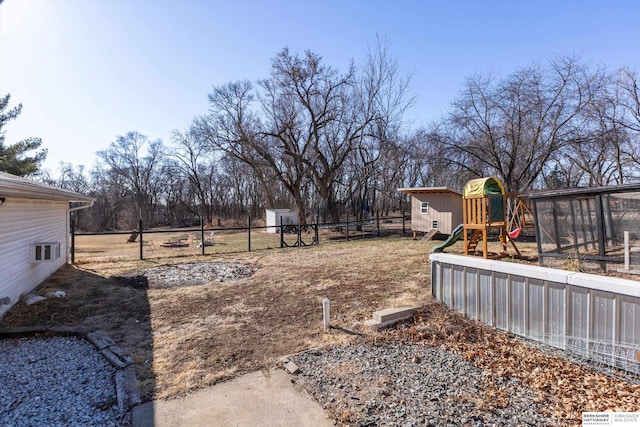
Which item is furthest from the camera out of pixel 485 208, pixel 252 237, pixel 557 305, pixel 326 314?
pixel 252 237

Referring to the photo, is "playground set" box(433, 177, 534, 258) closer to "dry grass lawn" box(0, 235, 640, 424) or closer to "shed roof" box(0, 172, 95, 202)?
"dry grass lawn" box(0, 235, 640, 424)

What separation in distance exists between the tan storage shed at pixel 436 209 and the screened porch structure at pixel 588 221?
282 inches

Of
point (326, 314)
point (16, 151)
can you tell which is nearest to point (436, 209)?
point (326, 314)

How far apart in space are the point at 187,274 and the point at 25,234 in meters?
3.26

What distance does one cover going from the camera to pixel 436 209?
15062mm

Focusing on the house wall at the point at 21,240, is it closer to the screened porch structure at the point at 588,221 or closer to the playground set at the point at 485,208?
the playground set at the point at 485,208

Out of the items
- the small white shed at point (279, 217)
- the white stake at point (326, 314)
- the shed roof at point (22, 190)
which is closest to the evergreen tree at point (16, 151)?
the shed roof at point (22, 190)

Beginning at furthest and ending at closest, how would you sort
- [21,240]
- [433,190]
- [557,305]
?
[433,190], [21,240], [557,305]

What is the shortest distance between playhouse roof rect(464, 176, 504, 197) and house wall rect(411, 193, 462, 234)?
521 cm

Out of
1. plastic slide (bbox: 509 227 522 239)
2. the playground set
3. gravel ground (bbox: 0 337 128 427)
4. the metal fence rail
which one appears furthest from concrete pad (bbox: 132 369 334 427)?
plastic slide (bbox: 509 227 522 239)

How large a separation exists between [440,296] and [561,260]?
355cm

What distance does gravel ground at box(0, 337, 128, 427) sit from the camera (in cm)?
265

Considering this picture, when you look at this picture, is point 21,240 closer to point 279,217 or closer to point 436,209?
point 436,209

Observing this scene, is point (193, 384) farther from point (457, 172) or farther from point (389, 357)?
point (457, 172)
